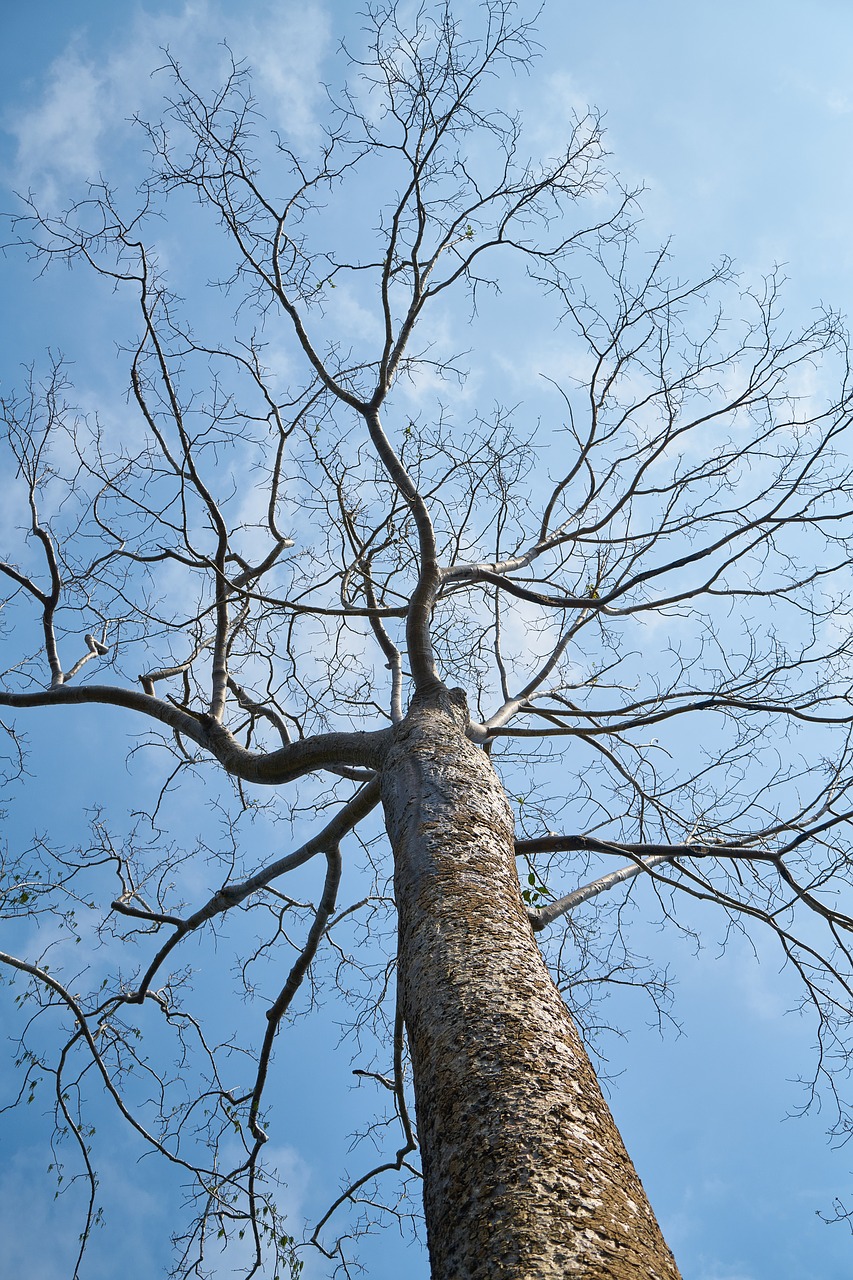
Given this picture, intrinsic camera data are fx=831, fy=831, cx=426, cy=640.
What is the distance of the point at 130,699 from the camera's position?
14.2ft

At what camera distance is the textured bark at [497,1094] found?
1.16 m

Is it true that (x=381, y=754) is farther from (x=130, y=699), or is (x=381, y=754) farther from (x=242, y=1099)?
(x=242, y=1099)

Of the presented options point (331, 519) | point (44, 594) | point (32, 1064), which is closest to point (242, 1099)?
point (32, 1064)

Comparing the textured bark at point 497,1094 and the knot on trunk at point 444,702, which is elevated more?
the knot on trunk at point 444,702

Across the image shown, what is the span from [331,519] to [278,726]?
1.33 meters

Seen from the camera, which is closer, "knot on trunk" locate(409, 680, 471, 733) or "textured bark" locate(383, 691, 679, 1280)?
"textured bark" locate(383, 691, 679, 1280)

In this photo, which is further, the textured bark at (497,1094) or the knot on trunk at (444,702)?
the knot on trunk at (444,702)

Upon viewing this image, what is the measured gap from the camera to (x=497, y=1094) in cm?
A: 142

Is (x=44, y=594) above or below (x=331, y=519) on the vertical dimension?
below

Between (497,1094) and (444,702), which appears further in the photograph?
(444,702)

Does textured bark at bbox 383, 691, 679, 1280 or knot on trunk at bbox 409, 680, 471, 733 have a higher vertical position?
knot on trunk at bbox 409, 680, 471, 733

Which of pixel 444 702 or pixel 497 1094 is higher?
pixel 444 702

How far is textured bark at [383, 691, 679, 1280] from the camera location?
3.79ft

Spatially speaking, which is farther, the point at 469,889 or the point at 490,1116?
the point at 469,889
